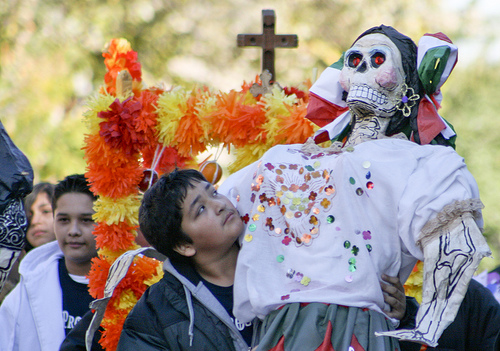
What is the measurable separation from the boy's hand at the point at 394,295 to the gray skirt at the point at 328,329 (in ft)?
0.28

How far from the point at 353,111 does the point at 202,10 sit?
34.9 feet

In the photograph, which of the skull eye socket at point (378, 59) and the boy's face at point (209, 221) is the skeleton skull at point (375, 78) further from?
the boy's face at point (209, 221)

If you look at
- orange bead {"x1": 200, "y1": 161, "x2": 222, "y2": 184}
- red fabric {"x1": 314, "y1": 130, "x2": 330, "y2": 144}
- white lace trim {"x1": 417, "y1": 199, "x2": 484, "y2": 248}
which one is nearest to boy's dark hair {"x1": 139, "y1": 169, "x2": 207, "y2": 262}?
red fabric {"x1": 314, "y1": 130, "x2": 330, "y2": 144}

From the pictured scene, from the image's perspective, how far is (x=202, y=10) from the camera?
512 inches

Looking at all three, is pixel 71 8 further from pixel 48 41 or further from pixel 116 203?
pixel 116 203

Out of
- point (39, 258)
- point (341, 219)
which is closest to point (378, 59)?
point (341, 219)

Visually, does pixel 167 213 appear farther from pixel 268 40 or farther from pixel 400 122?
pixel 268 40

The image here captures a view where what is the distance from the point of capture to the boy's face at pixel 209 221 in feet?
8.98

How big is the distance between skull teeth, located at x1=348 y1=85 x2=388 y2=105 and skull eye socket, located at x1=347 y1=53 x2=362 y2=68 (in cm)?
11

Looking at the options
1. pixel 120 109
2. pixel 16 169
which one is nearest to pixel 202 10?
pixel 120 109

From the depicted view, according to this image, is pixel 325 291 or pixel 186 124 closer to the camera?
pixel 325 291

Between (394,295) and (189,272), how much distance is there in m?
0.85

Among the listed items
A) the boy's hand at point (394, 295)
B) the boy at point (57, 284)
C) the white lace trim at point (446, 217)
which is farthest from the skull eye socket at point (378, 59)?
the boy at point (57, 284)

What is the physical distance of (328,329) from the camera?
2355mm
